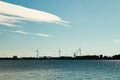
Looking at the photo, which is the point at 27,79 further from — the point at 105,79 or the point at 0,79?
the point at 105,79

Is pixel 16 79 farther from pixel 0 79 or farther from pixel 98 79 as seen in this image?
pixel 98 79

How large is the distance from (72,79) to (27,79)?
14017 millimetres

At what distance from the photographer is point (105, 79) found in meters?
102

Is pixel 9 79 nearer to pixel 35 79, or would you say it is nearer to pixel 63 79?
pixel 35 79

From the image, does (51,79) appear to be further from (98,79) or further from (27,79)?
(98,79)

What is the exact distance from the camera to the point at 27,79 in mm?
99438

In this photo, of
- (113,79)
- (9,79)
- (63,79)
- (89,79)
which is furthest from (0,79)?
(113,79)

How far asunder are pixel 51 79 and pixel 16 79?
427 inches

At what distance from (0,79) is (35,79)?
34.6 feet

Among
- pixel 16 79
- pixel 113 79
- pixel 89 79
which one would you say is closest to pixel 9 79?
pixel 16 79

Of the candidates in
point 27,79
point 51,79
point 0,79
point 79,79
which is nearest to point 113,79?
point 79,79

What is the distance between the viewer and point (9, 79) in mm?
99438

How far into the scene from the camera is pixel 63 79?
101 meters

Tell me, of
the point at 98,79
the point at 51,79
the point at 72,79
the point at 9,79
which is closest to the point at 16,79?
the point at 9,79
